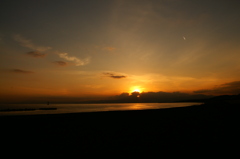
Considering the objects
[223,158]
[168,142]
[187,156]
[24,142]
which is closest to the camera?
[223,158]

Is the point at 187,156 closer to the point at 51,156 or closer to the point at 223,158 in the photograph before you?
the point at 223,158

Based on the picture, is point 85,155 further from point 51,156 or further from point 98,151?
point 51,156

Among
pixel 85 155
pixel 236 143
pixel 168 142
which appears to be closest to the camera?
pixel 85 155

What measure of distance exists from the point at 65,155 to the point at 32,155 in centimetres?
156

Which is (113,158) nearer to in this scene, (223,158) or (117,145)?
(117,145)

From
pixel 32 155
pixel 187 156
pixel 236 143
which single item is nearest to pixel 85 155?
pixel 32 155

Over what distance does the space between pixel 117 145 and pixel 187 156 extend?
3.50 metres

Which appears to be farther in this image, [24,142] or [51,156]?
[24,142]

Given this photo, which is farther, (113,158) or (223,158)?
(113,158)

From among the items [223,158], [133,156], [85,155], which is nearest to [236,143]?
[223,158]

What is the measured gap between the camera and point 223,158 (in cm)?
580

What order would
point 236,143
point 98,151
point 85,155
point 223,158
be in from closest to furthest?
point 223,158
point 85,155
point 98,151
point 236,143

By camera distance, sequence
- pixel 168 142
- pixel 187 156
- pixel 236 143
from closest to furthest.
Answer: pixel 187 156
pixel 236 143
pixel 168 142

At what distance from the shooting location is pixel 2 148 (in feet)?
25.7
